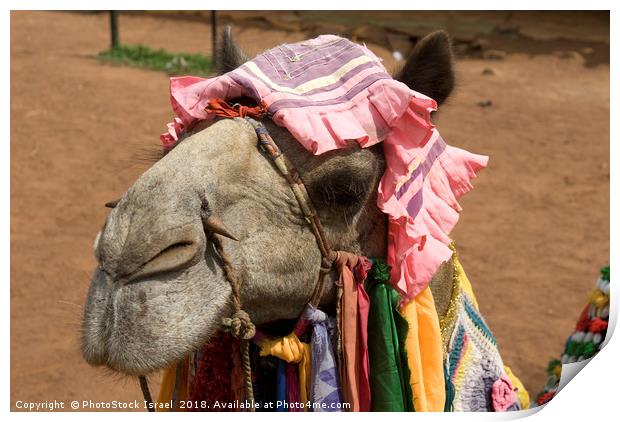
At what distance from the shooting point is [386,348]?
2672 millimetres

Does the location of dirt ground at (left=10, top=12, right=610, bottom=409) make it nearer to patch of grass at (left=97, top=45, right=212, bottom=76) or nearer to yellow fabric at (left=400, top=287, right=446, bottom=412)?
patch of grass at (left=97, top=45, right=212, bottom=76)

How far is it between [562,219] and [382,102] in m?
7.91

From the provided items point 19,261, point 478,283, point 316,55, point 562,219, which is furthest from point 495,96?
point 316,55

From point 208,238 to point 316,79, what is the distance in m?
0.69

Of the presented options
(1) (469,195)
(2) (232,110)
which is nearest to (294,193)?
(2) (232,110)

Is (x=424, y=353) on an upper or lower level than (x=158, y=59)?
upper

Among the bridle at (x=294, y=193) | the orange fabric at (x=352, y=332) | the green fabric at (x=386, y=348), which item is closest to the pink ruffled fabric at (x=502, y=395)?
the green fabric at (x=386, y=348)

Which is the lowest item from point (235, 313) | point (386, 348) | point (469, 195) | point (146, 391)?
point (469, 195)

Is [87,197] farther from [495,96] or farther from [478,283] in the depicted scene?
[495,96]

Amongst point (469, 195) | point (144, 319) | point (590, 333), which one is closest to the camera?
point (144, 319)

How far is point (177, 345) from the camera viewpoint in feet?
7.33

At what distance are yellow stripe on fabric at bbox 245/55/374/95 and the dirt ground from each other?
0.55 m

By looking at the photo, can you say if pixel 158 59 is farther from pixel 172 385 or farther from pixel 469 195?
pixel 172 385

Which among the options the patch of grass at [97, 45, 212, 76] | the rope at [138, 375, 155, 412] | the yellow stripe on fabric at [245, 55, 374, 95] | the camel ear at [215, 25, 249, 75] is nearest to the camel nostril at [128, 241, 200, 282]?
the rope at [138, 375, 155, 412]
